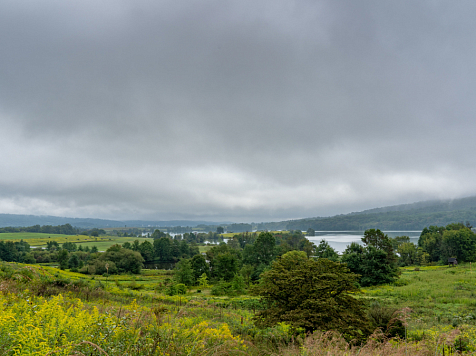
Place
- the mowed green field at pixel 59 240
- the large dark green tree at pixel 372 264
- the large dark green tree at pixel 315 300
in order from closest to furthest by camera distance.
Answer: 1. the large dark green tree at pixel 315 300
2. the large dark green tree at pixel 372 264
3. the mowed green field at pixel 59 240

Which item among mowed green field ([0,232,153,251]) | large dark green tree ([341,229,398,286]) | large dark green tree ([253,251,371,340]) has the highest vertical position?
large dark green tree ([253,251,371,340])

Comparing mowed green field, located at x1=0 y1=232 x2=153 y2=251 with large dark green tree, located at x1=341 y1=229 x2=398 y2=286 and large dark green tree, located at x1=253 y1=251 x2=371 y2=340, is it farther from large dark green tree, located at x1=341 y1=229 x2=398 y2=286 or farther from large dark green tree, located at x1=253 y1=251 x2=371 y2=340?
large dark green tree, located at x1=253 y1=251 x2=371 y2=340

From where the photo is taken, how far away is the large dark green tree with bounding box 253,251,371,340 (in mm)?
8773

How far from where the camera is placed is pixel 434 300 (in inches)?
837

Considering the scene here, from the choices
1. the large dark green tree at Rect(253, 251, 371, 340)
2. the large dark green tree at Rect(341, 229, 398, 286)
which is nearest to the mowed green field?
the large dark green tree at Rect(341, 229, 398, 286)

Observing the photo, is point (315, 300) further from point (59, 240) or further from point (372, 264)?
point (59, 240)

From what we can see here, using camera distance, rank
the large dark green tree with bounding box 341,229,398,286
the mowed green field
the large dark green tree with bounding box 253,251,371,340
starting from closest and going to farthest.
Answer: the large dark green tree with bounding box 253,251,371,340 < the large dark green tree with bounding box 341,229,398,286 < the mowed green field

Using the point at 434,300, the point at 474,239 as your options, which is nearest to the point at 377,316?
the point at 434,300

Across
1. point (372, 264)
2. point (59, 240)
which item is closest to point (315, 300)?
point (372, 264)

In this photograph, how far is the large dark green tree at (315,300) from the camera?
28.8ft

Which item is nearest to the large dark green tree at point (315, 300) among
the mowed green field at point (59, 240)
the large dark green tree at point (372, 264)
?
the large dark green tree at point (372, 264)

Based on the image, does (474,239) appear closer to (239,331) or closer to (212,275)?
(212,275)

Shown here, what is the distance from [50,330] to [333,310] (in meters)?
8.56

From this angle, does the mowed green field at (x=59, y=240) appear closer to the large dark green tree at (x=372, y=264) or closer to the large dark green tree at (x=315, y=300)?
the large dark green tree at (x=372, y=264)
